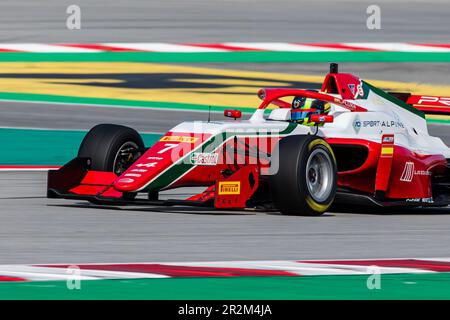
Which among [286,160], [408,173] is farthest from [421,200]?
[286,160]

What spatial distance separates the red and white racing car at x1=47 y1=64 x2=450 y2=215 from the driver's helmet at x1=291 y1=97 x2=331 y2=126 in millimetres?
84

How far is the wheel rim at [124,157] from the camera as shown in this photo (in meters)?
11.1

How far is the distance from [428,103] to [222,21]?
10210 millimetres

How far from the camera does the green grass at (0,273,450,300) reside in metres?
6.40

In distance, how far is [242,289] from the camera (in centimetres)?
663

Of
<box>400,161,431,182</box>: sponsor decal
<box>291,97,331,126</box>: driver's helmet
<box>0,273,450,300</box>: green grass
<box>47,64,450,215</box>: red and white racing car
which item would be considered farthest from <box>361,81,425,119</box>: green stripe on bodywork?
<box>0,273,450,300</box>: green grass

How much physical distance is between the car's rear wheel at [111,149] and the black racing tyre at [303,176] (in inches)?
66.1

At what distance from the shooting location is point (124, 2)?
2352cm

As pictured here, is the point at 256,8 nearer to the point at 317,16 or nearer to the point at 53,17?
the point at 317,16

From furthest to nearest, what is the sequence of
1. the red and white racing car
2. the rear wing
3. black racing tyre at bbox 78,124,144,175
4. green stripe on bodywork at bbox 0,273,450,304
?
1. the rear wing
2. black racing tyre at bbox 78,124,144,175
3. the red and white racing car
4. green stripe on bodywork at bbox 0,273,450,304

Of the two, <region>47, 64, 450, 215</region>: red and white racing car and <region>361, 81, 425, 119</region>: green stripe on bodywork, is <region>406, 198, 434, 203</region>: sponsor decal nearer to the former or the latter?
<region>47, 64, 450, 215</region>: red and white racing car

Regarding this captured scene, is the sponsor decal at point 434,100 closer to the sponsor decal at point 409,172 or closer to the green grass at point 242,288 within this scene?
the sponsor decal at point 409,172
